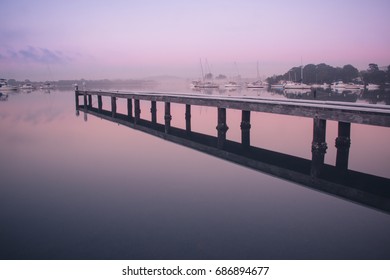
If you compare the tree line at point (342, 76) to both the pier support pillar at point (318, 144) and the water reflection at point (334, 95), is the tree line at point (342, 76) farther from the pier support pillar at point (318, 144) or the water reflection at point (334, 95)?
the pier support pillar at point (318, 144)

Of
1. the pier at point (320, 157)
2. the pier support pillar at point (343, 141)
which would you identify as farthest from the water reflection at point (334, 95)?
the pier at point (320, 157)

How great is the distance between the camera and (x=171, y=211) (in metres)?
7.77

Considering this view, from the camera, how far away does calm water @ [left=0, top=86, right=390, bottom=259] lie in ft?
19.4

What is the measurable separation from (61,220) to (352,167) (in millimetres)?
10127

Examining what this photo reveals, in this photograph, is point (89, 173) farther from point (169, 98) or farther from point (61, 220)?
point (169, 98)

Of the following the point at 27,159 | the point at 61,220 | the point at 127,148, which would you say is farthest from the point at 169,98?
the point at 61,220

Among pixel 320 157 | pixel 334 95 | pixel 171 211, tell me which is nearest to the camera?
pixel 171 211

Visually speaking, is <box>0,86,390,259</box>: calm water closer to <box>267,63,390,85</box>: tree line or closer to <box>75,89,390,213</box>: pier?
<box>75,89,390,213</box>: pier

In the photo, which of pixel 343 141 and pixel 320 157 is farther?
pixel 343 141

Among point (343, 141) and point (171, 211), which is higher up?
point (343, 141)

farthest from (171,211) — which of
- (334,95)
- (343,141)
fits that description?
(334,95)

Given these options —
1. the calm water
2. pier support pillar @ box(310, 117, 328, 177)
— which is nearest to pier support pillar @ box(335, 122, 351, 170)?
the calm water

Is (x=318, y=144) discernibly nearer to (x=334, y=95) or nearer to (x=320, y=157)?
(x=320, y=157)

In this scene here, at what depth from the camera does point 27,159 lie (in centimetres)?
1392
